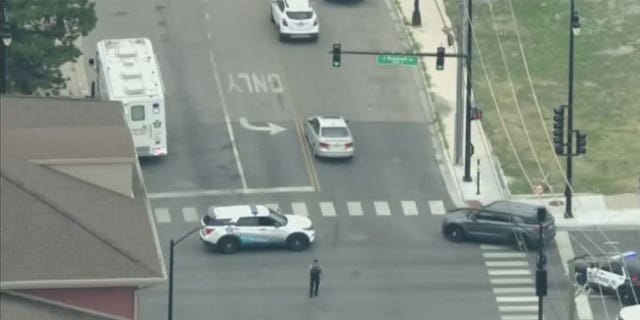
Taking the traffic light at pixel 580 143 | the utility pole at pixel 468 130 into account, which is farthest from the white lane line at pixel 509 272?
the utility pole at pixel 468 130

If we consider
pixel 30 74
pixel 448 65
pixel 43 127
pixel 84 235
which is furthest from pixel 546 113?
pixel 84 235

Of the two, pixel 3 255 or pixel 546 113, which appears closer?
pixel 3 255

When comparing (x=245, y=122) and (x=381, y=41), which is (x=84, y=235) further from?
(x=381, y=41)

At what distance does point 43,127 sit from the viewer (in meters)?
60.8

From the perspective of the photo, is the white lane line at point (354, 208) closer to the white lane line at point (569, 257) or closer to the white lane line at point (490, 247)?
the white lane line at point (490, 247)

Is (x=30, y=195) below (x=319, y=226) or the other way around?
the other way around

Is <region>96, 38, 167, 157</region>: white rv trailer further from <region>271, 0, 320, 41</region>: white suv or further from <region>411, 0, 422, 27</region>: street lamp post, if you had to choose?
<region>411, 0, 422, 27</region>: street lamp post

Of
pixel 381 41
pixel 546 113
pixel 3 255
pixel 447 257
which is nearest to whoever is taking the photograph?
pixel 3 255

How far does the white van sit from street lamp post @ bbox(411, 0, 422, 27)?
3267 cm

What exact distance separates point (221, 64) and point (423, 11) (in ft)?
36.6

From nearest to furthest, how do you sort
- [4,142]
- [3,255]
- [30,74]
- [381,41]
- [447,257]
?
[3,255] < [4,142] < [447,257] < [30,74] < [381,41]

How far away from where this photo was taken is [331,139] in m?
87.6

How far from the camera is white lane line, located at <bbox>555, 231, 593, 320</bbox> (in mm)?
75250

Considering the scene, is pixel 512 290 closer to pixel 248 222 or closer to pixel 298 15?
pixel 248 222
